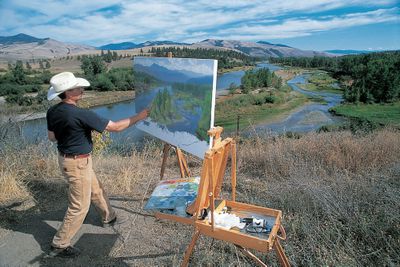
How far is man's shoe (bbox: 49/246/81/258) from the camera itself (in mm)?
2916

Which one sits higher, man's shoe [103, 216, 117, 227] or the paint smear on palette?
the paint smear on palette

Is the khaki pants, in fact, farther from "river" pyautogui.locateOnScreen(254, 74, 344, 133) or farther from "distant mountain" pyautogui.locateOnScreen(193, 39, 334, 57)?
"distant mountain" pyautogui.locateOnScreen(193, 39, 334, 57)

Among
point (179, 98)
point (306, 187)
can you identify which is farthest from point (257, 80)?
point (179, 98)

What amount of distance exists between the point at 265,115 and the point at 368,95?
15707 millimetres

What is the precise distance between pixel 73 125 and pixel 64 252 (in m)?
1.28

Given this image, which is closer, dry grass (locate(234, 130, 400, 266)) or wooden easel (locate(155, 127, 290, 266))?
wooden easel (locate(155, 127, 290, 266))

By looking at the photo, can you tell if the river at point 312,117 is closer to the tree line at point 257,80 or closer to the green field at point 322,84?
the green field at point 322,84

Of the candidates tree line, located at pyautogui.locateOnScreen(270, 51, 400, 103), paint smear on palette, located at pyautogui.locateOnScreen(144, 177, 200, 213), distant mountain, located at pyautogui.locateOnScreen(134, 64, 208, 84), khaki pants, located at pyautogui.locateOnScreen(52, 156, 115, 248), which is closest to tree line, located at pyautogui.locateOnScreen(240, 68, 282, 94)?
tree line, located at pyautogui.locateOnScreen(270, 51, 400, 103)

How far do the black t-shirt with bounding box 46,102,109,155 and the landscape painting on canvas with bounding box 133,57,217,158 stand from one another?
26.1 inches

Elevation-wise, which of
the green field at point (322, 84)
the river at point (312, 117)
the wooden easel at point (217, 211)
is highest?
the wooden easel at point (217, 211)

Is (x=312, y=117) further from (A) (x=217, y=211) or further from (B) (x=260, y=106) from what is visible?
(A) (x=217, y=211)

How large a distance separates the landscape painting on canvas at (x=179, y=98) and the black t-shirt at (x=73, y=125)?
663 mm

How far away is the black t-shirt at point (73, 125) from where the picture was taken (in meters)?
2.62

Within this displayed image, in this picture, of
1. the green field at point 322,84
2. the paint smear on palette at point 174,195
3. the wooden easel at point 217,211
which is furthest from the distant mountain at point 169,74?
the green field at point 322,84
